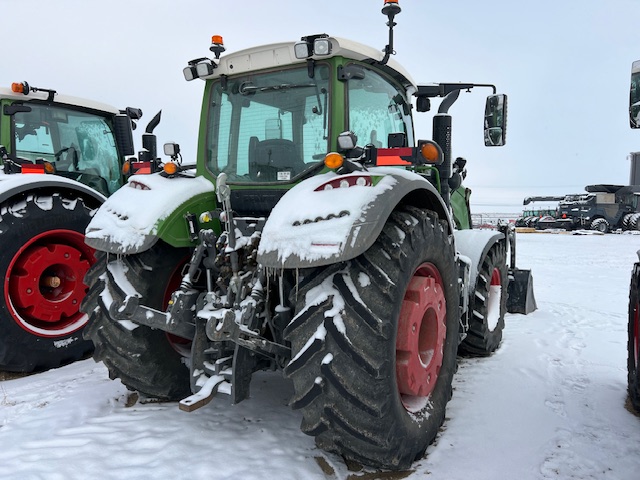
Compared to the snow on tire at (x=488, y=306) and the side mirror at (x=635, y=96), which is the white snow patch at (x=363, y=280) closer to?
the side mirror at (x=635, y=96)

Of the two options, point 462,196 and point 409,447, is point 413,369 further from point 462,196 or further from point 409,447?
point 462,196

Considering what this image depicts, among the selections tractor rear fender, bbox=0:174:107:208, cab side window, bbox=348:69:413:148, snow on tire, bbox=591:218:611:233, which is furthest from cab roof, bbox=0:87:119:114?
snow on tire, bbox=591:218:611:233

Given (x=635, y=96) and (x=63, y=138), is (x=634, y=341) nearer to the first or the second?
(x=635, y=96)

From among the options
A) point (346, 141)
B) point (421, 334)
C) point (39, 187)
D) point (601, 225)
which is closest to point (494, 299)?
point (421, 334)

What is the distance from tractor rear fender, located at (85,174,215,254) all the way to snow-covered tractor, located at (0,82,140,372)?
156 cm

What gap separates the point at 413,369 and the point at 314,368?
640 mm

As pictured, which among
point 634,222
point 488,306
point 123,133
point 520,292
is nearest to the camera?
point 488,306

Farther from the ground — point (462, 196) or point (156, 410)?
point (462, 196)

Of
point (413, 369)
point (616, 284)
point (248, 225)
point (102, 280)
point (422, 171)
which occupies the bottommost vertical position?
point (616, 284)

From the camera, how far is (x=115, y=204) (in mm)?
3197

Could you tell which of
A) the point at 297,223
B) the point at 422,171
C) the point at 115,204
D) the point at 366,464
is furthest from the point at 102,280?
the point at 422,171

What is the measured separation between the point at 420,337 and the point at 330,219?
1.08 m

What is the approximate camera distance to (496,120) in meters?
3.67

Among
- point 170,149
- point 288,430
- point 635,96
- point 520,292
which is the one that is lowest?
point 288,430
